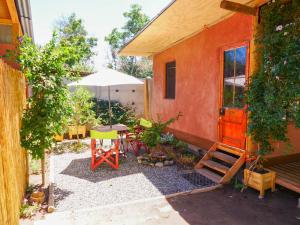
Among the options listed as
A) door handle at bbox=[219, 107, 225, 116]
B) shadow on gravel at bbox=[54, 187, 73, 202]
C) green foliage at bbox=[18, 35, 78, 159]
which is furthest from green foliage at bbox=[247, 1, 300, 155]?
shadow on gravel at bbox=[54, 187, 73, 202]

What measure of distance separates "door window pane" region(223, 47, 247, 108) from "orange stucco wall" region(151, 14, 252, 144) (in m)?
0.20

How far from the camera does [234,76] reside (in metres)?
5.33

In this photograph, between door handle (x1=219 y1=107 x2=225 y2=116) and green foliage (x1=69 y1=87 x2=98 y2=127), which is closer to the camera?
door handle (x1=219 y1=107 x2=225 y2=116)

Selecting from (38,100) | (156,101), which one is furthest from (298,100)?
(156,101)

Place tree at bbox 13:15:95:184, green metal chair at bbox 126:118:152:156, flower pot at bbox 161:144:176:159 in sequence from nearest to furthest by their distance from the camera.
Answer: tree at bbox 13:15:95:184
flower pot at bbox 161:144:176:159
green metal chair at bbox 126:118:152:156

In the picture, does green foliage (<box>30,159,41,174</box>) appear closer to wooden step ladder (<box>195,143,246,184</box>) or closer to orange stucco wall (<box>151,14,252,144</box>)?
wooden step ladder (<box>195,143,246,184</box>)

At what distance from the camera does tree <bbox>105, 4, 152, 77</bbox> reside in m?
26.4

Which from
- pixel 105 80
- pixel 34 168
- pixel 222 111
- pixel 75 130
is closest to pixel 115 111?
pixel 75 130

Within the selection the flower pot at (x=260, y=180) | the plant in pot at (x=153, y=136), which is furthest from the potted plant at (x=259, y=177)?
the plant in pot at (x=153, y=136)

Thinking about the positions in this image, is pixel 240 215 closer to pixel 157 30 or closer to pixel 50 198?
pixel 50 198

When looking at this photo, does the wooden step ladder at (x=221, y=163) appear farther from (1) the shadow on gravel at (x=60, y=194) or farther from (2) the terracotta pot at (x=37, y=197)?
(2) the terracotta pot at (x=37, y=197)

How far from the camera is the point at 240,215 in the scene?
3646 millimetres

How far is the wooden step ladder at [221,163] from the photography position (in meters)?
4.79

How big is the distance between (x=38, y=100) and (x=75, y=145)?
13.5 feet
